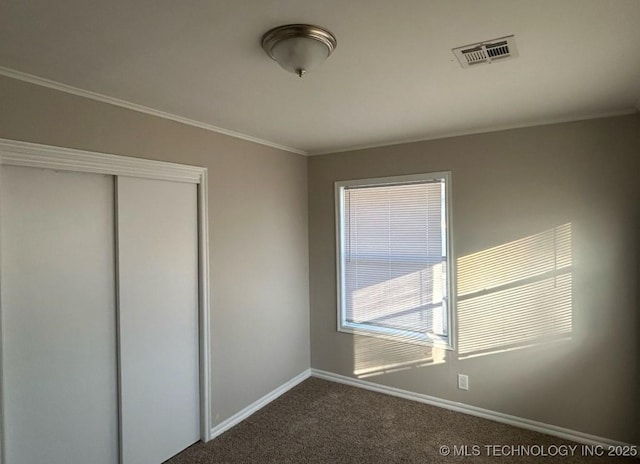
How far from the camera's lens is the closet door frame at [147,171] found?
1.85m

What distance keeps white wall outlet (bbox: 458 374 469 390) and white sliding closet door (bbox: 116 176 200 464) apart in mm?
2227

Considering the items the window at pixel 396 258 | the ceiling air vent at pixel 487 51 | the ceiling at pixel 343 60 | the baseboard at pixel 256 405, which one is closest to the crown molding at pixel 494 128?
the ceiling at pixel 343 60

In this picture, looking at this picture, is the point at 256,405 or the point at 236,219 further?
the point at 256,405

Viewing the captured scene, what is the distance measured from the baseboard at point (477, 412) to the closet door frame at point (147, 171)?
1.49 meters

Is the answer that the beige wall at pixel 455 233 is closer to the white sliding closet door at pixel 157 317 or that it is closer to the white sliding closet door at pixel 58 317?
the white sliding closet door at pixel 157 317

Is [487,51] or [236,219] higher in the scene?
[487,51]

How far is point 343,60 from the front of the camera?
172cm

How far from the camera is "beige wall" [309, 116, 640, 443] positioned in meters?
2.59

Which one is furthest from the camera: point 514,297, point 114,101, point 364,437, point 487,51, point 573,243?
point 514,297

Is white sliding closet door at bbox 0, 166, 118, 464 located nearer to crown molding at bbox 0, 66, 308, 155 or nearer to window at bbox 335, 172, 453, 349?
crown molding at bbox 0, 66, 308, 155

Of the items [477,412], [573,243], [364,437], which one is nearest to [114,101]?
[364,437]

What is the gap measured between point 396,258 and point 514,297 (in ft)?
3.49

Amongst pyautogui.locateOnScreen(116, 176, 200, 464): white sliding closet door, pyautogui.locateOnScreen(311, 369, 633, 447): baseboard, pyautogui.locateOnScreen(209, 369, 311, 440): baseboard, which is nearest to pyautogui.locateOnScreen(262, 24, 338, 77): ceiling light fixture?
pyautogui.locateOnScreen(116, 176, 200, 464): white sliding closet door

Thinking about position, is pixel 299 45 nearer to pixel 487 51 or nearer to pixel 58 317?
pixel 487 51
